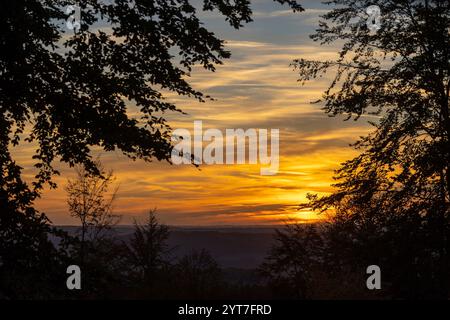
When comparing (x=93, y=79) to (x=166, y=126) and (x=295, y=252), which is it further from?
(x=295, y=252)

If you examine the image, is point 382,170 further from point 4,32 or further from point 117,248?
point 117,248

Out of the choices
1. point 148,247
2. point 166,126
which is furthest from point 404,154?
point 148,247

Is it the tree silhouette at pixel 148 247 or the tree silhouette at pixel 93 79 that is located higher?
the tree silhouette at pixel 93 79

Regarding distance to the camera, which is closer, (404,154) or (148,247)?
(404,154)

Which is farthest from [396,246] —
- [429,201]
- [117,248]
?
[117,248]

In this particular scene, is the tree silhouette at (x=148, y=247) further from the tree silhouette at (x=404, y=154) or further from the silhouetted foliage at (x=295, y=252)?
the tree silhouette at (x=404, y=154)

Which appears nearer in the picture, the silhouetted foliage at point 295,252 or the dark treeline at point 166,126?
the dark treeline at point 166,126

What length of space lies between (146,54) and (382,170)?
436 inches

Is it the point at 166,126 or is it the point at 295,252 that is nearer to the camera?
the point at 166,126

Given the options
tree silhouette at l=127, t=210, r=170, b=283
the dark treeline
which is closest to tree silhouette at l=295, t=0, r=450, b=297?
the dark treeline

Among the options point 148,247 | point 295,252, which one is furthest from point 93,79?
point 295,252

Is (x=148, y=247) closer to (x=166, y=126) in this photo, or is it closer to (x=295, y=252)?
(x=295, y=252)

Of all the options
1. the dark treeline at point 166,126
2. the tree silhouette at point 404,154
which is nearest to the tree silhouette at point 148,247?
the dark treeline at point 166,126

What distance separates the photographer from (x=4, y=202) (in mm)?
11969
